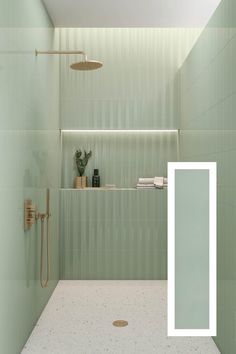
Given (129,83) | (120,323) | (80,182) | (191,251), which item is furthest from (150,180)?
(191,251)

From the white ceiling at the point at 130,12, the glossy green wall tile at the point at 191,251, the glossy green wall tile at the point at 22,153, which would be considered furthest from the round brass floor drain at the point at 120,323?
the white ceiling at the point at 130,12

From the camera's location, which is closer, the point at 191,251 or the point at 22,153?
the point at 191,251

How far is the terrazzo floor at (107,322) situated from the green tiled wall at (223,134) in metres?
0.37

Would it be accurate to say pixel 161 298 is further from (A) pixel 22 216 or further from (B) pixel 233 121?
(B) pixel 233 121

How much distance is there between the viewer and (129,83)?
3.61 meters

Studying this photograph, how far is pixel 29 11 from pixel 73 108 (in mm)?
1282

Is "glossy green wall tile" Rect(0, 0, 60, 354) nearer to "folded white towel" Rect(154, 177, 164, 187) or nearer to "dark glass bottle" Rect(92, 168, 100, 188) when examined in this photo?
"dark glass bottle" Rect(92, 168, 100, 188)

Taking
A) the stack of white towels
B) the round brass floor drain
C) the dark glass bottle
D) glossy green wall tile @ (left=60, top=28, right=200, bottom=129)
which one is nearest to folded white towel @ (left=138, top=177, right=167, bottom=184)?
the stack of white towels

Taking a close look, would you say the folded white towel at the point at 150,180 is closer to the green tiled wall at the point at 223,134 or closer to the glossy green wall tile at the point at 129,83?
the glossy green wall tile at the point at 129,83

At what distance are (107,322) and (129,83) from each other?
2110 millimetres

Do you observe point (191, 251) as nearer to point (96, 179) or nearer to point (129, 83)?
point (96, 179)

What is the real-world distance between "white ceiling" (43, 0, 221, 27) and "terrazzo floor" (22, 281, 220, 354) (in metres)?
2.24

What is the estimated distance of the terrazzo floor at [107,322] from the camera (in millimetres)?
2283

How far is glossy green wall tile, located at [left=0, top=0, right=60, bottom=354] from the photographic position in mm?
1831
